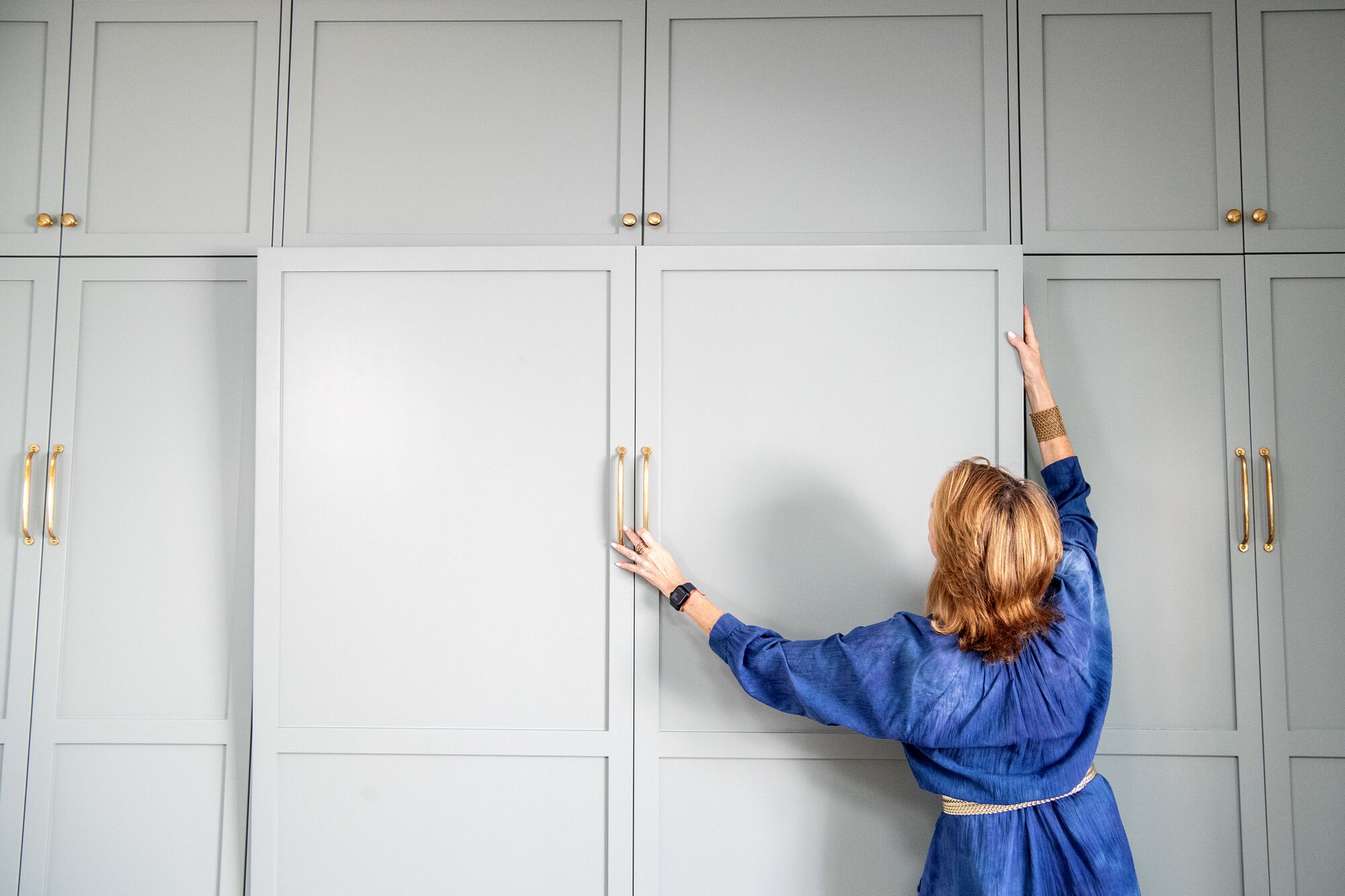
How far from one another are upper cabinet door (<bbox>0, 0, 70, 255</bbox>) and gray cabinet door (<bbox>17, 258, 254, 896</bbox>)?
13cm

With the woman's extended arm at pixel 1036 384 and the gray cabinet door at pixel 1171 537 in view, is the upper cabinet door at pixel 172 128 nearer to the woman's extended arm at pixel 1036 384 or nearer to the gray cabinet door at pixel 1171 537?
the woman's extended arm at pixel 1036 384

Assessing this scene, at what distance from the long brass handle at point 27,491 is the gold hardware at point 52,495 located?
32mm

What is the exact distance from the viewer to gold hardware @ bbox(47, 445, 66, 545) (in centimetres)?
167

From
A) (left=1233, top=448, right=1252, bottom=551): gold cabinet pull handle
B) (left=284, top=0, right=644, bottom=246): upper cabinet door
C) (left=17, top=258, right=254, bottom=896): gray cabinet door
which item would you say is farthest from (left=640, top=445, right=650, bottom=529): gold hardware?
(left=1233, top=448, right=1252, bottom=551): gold cabinet pull handle

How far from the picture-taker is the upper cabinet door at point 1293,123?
1.63 m

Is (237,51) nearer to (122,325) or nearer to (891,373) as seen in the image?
(122,325)

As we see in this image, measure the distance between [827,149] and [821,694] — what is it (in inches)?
44.4

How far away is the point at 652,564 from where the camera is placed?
1.50 m

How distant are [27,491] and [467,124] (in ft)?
4.04

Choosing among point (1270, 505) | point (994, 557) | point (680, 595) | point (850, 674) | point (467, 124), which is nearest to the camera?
point (994, 557)

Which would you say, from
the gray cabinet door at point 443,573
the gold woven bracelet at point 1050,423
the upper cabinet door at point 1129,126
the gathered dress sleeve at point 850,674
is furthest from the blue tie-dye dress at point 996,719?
the upper cabinet door at point 1129,126

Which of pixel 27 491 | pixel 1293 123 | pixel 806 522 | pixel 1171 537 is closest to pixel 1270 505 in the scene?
pixel 1171 537

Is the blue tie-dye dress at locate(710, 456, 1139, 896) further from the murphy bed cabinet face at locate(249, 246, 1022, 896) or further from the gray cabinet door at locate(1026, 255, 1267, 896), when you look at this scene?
the gray cabinet door at locate(1026, 255, 1267, 896)

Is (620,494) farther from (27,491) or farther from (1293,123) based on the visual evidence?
(1293,123)
